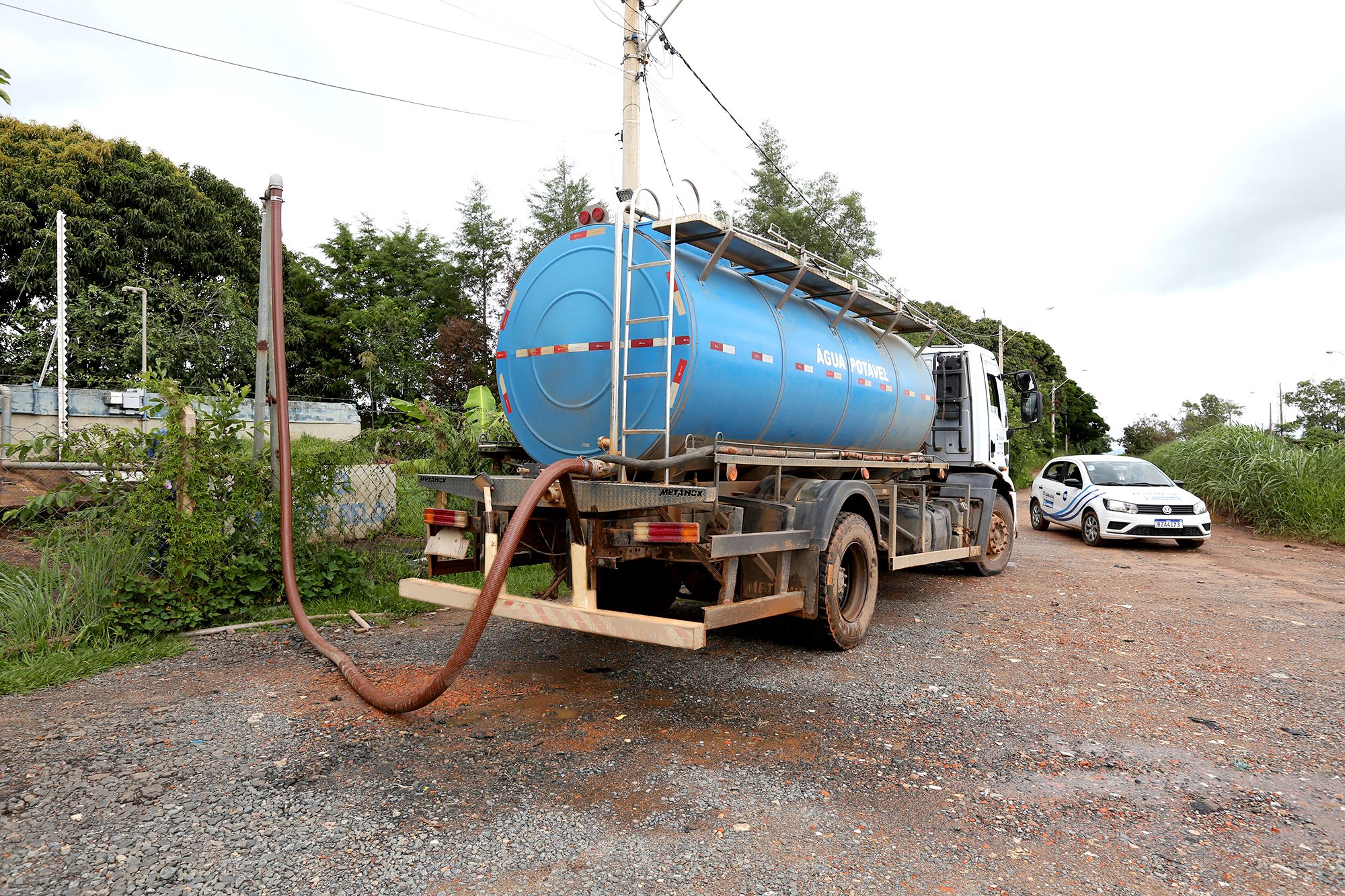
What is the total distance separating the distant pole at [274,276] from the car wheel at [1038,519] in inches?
549

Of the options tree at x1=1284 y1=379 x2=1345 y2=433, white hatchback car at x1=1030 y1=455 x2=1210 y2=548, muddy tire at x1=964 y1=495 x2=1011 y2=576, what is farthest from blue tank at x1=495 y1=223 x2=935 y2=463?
tree at x1=1284 y1=379 x2=1345 y2=433

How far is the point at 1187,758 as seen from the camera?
395 cm

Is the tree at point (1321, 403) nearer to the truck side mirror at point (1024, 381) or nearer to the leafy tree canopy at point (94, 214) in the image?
the truck side mirror at point (1024, 381)

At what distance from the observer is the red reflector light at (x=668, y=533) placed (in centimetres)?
418

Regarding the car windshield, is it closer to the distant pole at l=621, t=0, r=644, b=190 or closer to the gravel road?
the gravel road

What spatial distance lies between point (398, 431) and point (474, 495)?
15.2ft

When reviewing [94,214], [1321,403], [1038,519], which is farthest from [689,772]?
[1321,403]

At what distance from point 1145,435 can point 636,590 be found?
47.4 meters

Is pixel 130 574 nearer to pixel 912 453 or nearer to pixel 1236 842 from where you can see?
pixel 1236 842

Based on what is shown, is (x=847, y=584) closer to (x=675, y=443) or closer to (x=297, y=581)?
(x=675, y=443)

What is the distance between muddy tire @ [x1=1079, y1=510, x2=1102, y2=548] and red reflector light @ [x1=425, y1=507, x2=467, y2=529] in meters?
11.7

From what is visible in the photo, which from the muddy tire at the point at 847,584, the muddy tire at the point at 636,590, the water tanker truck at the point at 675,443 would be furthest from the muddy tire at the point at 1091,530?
the muddy tire at the point at 636,590

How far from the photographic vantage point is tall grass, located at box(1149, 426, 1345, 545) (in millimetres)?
14094

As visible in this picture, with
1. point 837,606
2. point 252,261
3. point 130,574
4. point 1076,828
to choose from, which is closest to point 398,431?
point 130,574
